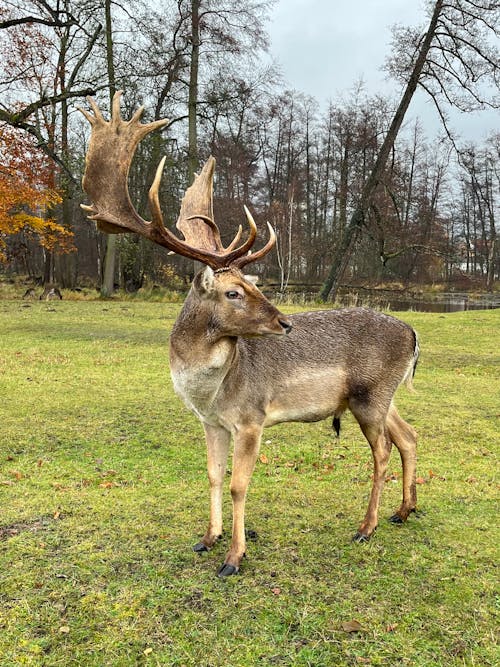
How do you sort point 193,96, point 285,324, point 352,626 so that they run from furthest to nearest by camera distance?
1. point 193,96
2. point 285,324
3. point 352,626

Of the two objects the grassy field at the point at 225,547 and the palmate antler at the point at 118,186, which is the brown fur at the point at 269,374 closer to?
the grassy field at the point at 225,547

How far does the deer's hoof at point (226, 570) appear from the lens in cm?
373

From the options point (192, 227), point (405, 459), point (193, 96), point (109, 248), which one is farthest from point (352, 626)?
point (109, 248)

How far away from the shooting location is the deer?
12.4 feet

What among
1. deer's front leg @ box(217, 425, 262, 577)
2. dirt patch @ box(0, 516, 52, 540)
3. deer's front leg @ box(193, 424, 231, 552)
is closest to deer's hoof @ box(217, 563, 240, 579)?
deer's front leg @ box(217, 425, 262, 577)

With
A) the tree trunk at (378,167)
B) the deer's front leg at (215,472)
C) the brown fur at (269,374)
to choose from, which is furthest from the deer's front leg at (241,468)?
the tree trunk at (378,167)

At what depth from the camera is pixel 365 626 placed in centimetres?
320

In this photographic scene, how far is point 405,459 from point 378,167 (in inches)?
660

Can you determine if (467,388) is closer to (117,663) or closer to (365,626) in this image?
(365,626)

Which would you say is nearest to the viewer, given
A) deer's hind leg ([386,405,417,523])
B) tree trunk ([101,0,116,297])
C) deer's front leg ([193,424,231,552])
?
deer's front leg ([193,424,231,552])

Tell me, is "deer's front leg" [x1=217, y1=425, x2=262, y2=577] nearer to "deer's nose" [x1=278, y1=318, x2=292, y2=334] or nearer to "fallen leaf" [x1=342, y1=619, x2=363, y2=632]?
"deer's nose" [x1=278, y1=318, x2=292, y2=334]

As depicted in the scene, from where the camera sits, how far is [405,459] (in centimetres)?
461

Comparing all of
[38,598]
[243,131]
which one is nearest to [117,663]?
[38,598]

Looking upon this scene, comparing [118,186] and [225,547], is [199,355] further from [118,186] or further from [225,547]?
[118,186]
